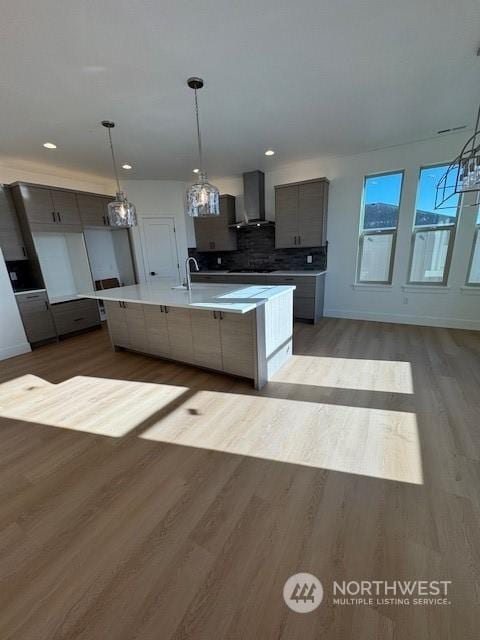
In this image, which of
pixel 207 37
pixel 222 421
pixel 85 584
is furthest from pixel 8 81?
pixel 85 584

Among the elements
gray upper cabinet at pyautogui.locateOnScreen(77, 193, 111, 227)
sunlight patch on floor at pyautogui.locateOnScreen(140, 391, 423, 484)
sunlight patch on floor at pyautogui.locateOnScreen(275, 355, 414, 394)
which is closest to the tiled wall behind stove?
gray upper cabinet at pyautogui.locateOnScreen(77, 193, 111, 227)

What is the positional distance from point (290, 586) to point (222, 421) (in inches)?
45.0

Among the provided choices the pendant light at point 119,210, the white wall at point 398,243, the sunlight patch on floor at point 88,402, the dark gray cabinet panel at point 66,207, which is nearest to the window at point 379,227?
the white wall at point 398,243

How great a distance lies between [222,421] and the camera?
2.15 m

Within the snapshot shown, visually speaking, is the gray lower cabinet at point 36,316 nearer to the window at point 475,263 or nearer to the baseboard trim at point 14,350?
the baseboard trim at point 14,350

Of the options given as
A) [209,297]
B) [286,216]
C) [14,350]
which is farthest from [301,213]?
[14,350]

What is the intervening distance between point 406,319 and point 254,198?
3536mm

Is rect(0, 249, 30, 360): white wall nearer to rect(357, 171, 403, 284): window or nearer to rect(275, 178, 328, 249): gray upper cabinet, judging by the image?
rect(275, 178, 328, 249): gray upper cabinet

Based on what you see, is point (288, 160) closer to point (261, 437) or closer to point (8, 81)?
point (8, 81)

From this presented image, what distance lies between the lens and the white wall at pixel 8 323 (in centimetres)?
374

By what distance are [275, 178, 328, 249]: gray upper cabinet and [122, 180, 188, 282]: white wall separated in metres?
2.18

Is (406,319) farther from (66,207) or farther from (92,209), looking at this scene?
(66,207)

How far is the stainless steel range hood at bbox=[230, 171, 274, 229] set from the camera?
4973 millimetres

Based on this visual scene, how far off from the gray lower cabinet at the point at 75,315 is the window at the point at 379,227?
16.4 ft
